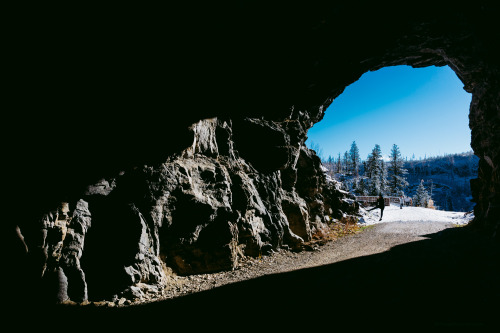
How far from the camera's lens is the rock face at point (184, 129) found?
5434 millimetres

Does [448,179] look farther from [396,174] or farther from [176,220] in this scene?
[176,220]

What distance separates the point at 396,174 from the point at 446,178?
350ft

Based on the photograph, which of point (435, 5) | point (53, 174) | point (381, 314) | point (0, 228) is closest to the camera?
point (381, 314)

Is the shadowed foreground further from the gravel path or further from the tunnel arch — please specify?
the tunnel arch

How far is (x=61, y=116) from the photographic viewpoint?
5824 mm

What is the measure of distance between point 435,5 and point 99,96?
13.3m

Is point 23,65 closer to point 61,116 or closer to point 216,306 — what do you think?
point 61,116

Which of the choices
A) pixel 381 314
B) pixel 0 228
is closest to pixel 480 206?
pixel 381 314

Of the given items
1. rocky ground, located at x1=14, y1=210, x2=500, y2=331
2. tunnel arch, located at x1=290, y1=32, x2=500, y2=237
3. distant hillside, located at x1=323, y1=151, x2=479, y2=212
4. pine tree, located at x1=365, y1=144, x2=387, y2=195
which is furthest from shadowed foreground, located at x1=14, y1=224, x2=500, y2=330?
distant hillside, located at x1=323, y1=151, x2=479, y2=212

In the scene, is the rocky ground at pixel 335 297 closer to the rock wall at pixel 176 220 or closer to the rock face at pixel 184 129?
the rock wall at pixel 176 220

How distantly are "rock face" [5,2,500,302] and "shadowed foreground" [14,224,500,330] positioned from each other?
1274 millimetres

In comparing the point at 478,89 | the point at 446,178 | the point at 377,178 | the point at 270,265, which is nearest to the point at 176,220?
the point at 270,265

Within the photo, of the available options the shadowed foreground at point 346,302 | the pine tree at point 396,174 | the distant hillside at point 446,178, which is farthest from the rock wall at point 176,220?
the distant hillside at point 446,178

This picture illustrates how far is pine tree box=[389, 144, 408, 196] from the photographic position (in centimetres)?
5209
